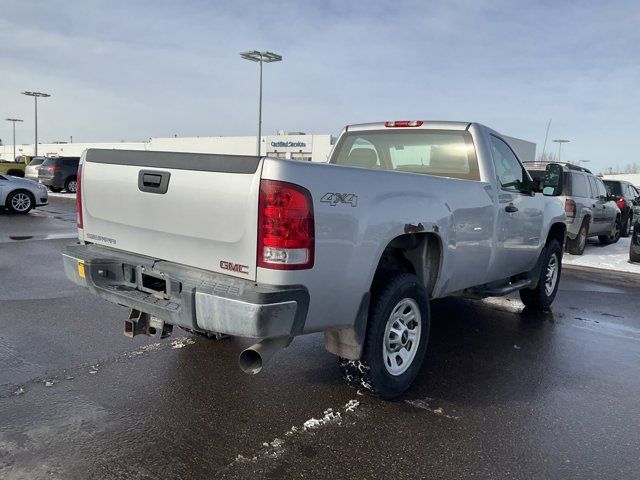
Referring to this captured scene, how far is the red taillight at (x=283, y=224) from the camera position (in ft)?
8.92

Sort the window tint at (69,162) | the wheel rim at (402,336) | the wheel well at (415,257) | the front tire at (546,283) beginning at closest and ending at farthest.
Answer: the wheel rim at (402,336) < the wheel well at (415,257) < the front tire at (546,283) < the window tint at (69,162)

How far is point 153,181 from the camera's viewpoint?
3.26 meters

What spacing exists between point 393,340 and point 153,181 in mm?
1944

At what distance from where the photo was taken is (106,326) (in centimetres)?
499

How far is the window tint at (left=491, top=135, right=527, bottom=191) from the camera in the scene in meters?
4.98

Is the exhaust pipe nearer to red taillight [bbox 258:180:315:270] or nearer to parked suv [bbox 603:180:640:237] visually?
red taillight [bbox 258:180:315:270]

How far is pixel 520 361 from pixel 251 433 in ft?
8.74

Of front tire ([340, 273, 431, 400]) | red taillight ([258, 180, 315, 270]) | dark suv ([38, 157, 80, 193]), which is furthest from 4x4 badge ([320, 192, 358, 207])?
dark suv ([38, 157, 80, 193])

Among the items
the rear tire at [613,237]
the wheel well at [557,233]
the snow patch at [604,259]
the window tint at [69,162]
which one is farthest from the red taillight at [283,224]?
the window tint at [69,162]

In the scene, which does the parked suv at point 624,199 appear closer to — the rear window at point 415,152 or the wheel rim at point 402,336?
the rear window at point 415,152

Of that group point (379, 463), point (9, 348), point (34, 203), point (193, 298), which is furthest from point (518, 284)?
point (34, 203)

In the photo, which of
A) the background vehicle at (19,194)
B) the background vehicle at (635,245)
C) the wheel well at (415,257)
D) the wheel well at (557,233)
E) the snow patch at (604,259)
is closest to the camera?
the wheel well at (415,257)

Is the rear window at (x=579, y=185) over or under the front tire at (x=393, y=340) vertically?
over

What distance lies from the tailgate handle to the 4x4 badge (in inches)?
39.6
